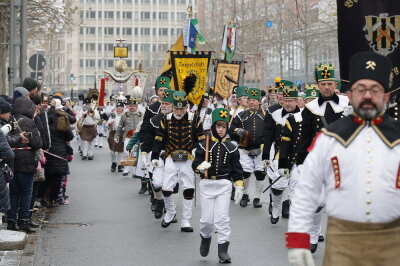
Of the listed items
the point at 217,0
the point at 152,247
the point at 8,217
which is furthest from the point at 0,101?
the point at 217,0

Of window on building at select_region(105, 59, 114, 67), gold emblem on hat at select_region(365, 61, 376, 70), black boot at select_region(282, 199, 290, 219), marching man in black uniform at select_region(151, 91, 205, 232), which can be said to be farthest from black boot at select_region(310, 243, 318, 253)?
window on building at select_region(105, 59, 114, 67)

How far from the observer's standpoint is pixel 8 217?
11.7 m

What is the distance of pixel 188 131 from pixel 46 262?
327 centimetres

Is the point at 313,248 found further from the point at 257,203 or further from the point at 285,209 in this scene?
the point at 257,203

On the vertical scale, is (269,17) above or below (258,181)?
above

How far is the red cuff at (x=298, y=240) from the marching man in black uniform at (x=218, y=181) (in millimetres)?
4756

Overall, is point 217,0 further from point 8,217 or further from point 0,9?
point 8,217

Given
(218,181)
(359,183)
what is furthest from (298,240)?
(218,181)

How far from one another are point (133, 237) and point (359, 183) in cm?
704

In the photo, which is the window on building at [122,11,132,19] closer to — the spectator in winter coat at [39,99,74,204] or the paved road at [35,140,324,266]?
the paved road at [35,140,324,266]

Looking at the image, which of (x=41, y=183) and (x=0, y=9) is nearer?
(x=41, y=183)

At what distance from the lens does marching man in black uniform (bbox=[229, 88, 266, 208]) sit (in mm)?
15719

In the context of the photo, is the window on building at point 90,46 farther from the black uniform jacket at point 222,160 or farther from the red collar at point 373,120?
the red collar at point 373,120

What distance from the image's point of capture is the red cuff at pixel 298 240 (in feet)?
17.4
